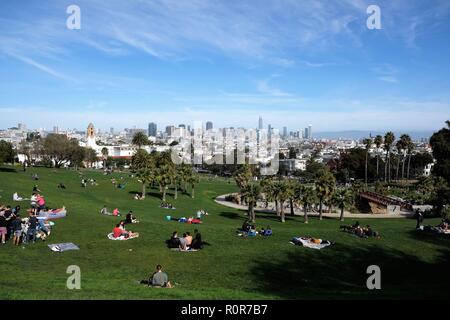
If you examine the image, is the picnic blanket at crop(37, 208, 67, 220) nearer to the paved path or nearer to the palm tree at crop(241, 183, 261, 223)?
the palm tree at crop(241, 183, 261, 223)

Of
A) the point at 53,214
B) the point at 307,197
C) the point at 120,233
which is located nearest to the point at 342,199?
the point at 307,197

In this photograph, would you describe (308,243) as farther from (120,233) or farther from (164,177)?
(164,177)

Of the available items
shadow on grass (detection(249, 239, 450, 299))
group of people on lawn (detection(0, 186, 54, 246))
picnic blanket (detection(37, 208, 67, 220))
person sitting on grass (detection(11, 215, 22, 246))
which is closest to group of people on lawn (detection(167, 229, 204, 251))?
shadow on grass (detection(249, 239, 450, 299))

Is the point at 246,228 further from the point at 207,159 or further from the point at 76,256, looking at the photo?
the point at 207,159

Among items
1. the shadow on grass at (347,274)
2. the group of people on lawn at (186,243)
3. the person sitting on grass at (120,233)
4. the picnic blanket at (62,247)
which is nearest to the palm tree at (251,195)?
the shadow on grass at (347,274)

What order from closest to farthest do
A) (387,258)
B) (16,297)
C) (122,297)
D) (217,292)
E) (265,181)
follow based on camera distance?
(16,297), (122,297), (217,292), (387,258), (265,181)
